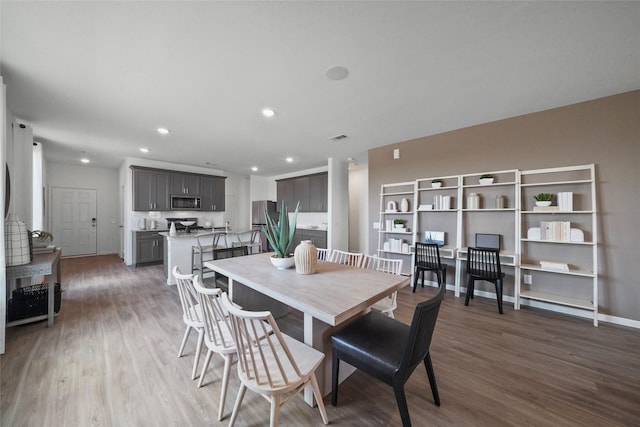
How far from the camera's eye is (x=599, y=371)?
189 cm

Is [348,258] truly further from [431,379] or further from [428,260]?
[428,260]

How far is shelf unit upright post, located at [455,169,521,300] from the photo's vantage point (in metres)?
3.23

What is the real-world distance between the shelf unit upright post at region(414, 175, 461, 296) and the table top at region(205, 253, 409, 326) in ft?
8.16

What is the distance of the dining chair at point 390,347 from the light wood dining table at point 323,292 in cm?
10

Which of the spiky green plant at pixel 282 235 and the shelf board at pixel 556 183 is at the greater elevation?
the shelf board at pixel 556 183

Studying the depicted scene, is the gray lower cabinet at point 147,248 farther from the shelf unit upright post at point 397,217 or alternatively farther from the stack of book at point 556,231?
the stack of book at point 556,231

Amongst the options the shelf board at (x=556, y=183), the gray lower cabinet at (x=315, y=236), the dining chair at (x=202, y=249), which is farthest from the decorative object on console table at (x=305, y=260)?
the gray lower cabinet at (x=315, y=236)

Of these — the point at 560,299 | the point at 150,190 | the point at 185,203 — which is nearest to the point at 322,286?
the point at 560,299

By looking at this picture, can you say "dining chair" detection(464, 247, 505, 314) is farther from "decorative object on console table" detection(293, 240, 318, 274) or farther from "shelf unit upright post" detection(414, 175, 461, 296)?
"decorative object on console table" detection(293, 240, 318, 274)

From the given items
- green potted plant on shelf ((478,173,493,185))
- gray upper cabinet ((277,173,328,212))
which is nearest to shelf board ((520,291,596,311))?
green potted plant on shelf ((478,173,493,185))

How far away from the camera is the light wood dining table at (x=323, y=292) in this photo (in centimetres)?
129

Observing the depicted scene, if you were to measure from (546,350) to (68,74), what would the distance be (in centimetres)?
543

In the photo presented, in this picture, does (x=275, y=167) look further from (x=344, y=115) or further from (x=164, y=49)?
(x=164, y=49)

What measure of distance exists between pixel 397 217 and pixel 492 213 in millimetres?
1564
